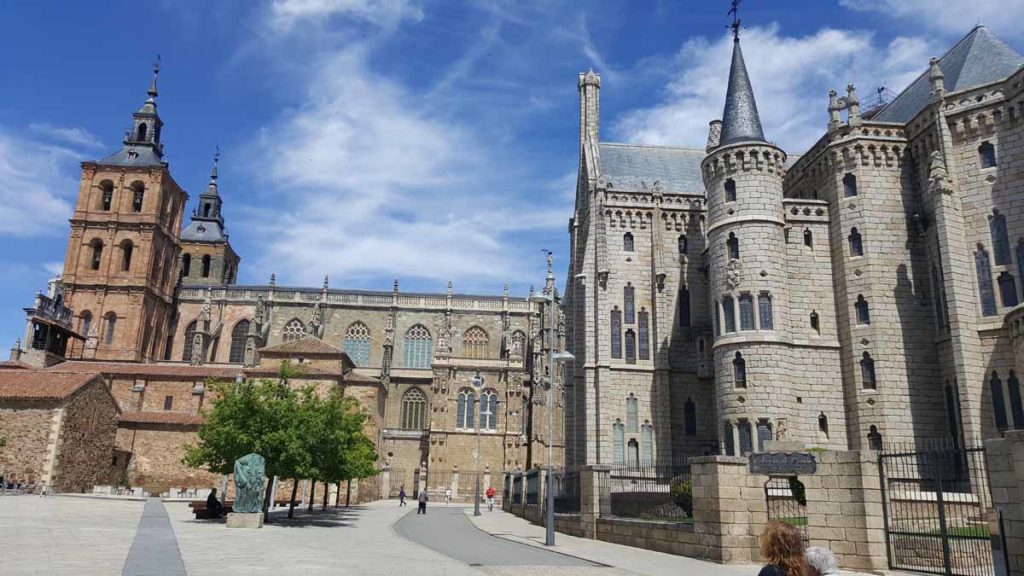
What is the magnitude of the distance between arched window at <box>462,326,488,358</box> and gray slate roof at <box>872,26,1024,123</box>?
35205mm

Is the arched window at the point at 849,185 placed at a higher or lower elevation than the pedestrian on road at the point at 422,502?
higher

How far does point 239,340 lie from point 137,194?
15.4 metres

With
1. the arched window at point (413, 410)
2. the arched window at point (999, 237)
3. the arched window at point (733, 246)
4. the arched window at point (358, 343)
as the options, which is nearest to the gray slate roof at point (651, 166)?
the arched window at point (733, 246)

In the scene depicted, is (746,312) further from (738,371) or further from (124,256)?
(124,256)

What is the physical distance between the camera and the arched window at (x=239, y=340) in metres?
59.1

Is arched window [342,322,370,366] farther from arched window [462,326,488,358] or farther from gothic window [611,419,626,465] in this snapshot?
gothic window [611,419,626,465]

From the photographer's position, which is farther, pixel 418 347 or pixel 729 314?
pixel 418 347

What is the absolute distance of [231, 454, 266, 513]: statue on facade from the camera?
21.6 meters

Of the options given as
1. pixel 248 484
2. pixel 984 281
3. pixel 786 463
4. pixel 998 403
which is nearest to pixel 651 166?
pixel 984 281

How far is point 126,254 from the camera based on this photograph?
195ft

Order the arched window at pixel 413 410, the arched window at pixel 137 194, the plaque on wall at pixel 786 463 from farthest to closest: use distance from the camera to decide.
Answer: the arched window at pixel 137 194, the arched window at pixel 413 410, the plaque on wall at pixel 786 463

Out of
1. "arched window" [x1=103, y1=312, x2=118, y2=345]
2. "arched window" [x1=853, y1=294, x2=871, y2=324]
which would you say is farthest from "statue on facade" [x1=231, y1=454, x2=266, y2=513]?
"arched window" [x1=103, y1=312, x2=118, y2=345]

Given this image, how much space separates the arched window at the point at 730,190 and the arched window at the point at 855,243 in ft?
17.3

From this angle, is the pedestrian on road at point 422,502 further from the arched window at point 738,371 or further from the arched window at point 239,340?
the arched window at point 239,340
